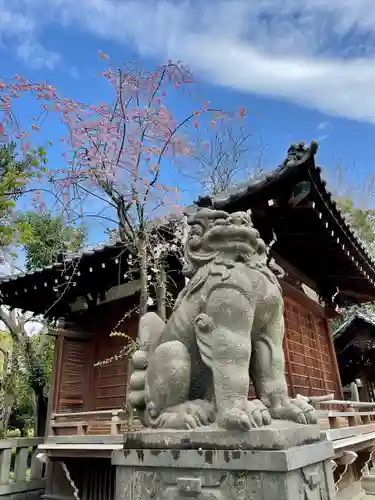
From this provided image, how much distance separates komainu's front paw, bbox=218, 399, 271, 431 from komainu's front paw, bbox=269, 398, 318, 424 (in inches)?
9.7

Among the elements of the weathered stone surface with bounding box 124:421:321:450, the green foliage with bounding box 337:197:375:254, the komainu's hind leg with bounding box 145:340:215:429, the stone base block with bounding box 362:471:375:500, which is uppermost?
the green foliage with bounding box 337:197:375:254

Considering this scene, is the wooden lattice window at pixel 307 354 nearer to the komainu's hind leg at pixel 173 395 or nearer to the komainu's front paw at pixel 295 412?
the komainu's front paw at pixel 295 412

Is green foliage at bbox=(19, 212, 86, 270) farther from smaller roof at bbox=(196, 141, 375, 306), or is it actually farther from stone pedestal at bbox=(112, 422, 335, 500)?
stone pedestal at bbox=(112, 422, 335, 500)

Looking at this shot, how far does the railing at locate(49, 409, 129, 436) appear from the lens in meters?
7.30

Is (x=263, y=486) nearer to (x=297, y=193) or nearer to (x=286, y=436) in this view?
(x=286, y=436)

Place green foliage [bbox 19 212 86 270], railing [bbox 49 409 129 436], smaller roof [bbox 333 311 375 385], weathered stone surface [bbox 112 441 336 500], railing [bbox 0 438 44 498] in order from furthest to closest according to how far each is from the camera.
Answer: green foliage [bbox 19 212 86 270]
smaller roof [bbox 333 311 375 385]
railing [bbox 0 438 44 498]
railing [bbox 49 409 129 436]
weathered stone surface [bbox 112 441 336 500]

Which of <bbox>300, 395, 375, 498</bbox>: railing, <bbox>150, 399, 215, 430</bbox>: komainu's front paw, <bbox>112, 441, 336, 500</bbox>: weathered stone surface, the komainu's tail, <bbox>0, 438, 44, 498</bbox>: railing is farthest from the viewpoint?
<bbox>0, 438, 44, 498</bbox>: railing

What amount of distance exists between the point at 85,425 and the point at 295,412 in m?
6.35

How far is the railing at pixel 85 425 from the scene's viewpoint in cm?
730

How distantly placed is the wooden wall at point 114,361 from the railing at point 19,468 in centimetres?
92

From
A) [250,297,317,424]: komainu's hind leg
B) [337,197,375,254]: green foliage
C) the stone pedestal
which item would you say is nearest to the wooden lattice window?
[250,297,317,424]: komainu's hind leg

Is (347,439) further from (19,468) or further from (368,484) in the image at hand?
(19,468)

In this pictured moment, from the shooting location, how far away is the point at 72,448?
7395mm

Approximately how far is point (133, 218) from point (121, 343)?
135 inches
